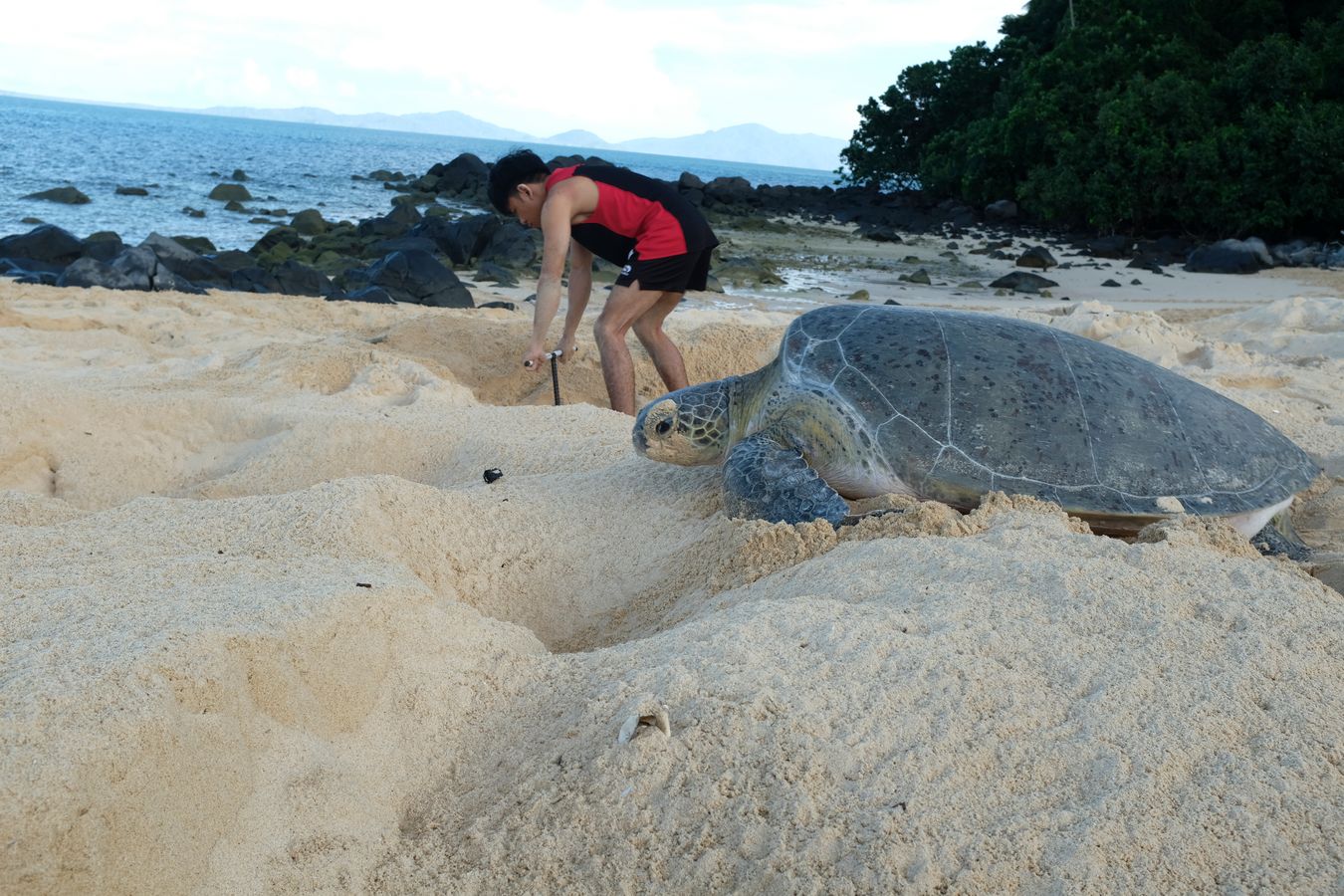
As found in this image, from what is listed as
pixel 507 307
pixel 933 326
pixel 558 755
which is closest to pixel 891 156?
pixel 507 307

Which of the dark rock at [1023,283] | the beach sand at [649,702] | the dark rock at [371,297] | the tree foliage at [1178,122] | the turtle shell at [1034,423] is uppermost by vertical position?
the tree foliage at [1178,122]

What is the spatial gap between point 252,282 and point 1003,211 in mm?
16263

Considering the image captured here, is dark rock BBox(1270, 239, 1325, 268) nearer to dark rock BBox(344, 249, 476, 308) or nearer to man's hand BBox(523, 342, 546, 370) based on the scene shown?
dark rock BBox(344, 249, 476, 308)

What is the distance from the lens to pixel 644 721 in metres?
1.27

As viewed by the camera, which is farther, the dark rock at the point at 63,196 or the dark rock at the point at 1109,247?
the dark rock at the point at 63,196

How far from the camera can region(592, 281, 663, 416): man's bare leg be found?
3.77 m

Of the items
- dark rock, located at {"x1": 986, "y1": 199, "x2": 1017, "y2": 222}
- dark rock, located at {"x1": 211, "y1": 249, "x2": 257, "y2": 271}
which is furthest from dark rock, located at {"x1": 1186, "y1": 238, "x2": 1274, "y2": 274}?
dark rock, located at {"x1": 211, "y1": 249, "x2": 257, "y2": 271}

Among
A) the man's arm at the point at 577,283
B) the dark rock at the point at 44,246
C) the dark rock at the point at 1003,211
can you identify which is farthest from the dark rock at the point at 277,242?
the dark rock at the point at 1003,211

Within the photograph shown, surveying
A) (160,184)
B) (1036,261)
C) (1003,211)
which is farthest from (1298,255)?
(160,184)

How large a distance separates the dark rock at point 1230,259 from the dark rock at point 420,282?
26.8ft

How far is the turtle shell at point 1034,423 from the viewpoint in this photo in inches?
90.4

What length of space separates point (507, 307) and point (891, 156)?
71.4ft

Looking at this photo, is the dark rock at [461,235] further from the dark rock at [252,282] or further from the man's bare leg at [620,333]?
the man's bare leg at [620,333]

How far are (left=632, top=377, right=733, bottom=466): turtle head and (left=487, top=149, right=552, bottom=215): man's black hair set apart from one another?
137 centimetres
